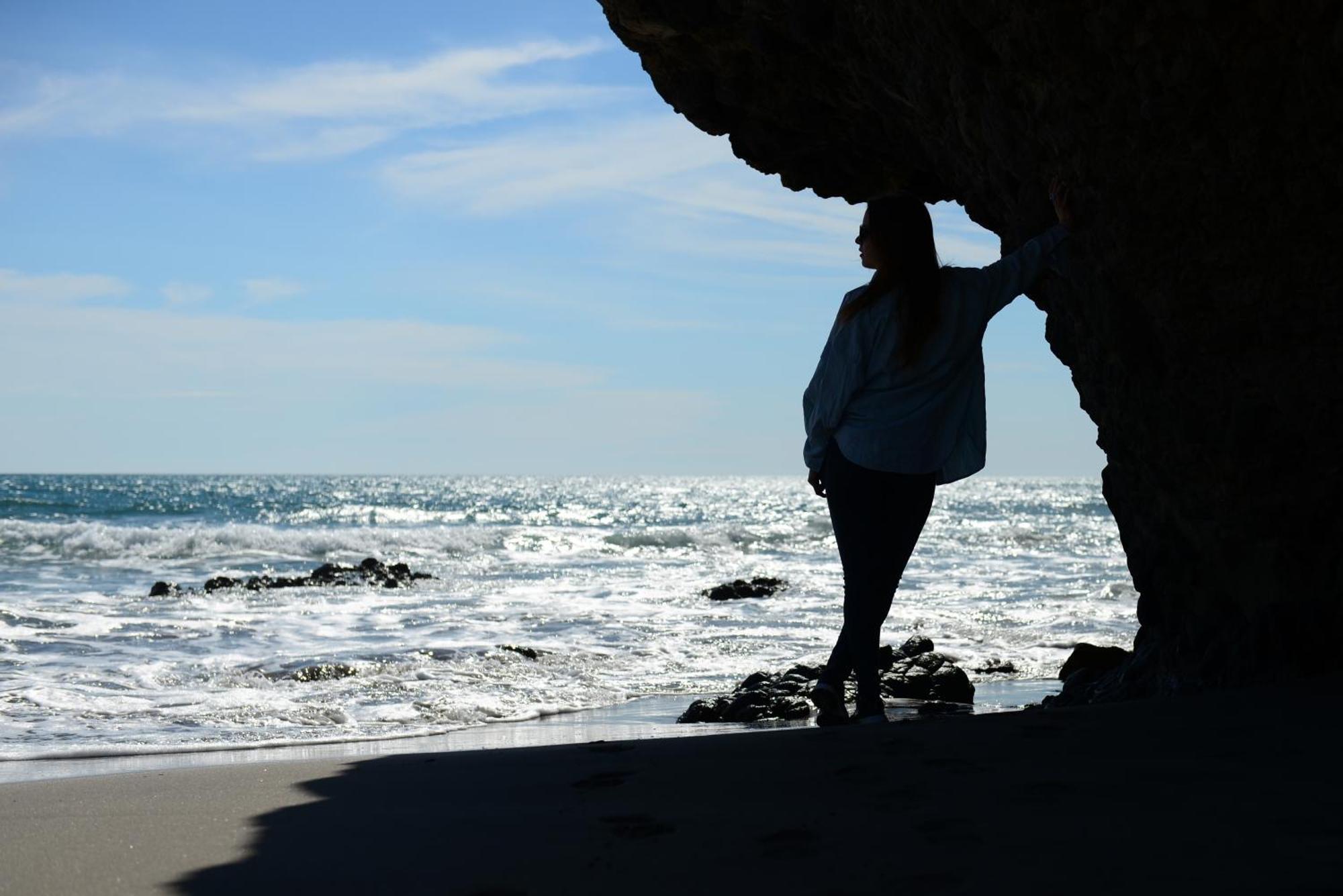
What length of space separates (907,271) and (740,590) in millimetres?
10317

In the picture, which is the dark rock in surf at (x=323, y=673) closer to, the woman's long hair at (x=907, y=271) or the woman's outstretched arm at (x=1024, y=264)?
the woman's long hair at (x=907, y=271)

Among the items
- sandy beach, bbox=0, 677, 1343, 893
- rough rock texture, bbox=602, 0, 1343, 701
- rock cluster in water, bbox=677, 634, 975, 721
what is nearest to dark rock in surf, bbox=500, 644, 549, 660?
rock cluster in water, bbox=677, 634, 975, 721

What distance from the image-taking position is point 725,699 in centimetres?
616

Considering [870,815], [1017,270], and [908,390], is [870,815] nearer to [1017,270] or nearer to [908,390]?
[908,390]

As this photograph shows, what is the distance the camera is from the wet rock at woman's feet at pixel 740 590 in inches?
551

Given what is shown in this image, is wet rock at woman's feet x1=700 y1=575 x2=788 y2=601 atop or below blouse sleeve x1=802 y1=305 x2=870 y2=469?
below

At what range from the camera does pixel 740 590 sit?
46.5ft

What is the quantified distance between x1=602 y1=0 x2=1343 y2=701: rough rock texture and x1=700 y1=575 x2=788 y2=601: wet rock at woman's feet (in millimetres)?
8618

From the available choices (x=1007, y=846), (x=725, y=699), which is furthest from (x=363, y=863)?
(x=725, y=699)

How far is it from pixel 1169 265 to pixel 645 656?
5.48 m

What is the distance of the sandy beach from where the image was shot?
230cm

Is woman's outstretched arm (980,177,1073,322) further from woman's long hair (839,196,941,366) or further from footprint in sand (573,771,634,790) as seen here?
footprint in sand (573,771,634,790)

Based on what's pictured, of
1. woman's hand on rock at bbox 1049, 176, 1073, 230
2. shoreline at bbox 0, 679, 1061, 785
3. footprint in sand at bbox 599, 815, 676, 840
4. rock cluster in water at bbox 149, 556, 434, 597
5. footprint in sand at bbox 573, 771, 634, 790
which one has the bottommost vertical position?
rock cluster in water at bbox 149, 556, 434, 597

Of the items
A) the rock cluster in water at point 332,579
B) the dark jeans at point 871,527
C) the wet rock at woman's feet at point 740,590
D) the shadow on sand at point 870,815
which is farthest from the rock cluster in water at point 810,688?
the rock cluster in water at point 332,579
